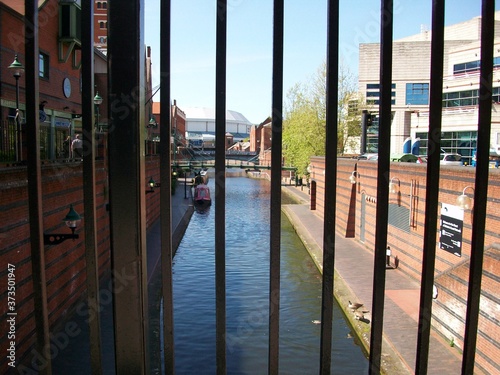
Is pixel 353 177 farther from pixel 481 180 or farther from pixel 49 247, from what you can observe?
pixel 481 180

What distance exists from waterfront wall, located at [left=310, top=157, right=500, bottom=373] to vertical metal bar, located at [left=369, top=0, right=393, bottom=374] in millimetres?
51

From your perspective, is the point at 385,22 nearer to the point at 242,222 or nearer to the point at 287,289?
the point at 287,289

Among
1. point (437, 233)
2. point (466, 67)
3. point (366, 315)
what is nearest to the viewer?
point (437, 233)

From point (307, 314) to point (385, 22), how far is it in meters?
10.1

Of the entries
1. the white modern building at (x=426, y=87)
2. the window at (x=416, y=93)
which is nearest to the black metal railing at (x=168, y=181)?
the white modern building at (x=426, y=87)

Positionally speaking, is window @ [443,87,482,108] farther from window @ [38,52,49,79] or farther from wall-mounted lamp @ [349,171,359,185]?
window @ [38,52,49,79]

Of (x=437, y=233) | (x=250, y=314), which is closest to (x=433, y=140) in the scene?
(x=437, y=233)

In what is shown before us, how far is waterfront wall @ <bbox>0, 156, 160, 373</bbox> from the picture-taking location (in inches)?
240

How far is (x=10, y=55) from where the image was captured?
10.8m

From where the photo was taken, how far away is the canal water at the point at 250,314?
8.23 m

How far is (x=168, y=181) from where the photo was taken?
4.32ft

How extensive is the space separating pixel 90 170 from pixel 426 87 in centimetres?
3177

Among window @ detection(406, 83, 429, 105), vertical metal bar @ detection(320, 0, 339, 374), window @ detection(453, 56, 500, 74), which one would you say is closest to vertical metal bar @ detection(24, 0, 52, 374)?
vertical metal bar @ detection(320, 0, 339, 374)

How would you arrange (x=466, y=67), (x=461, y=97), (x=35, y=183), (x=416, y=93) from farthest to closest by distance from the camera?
(x=416, y=93) < (x=466, y=67) < (x=461, y=97) < (x=35, y=183)
